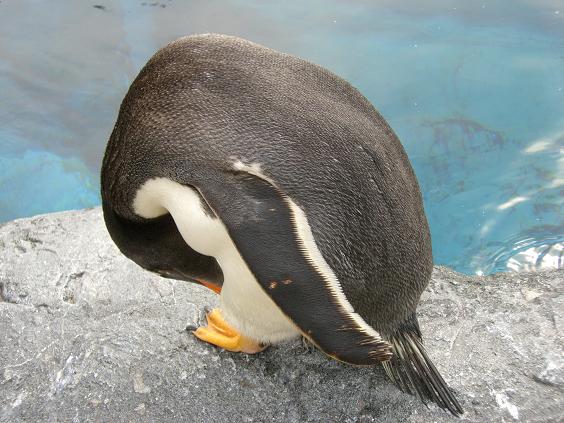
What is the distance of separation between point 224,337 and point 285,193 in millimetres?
515

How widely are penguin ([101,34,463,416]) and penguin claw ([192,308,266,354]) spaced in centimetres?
10

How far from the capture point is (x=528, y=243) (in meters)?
2.43

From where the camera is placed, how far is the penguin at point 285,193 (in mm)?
1009

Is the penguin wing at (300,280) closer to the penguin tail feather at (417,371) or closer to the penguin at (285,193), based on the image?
the penguin at (285,193)

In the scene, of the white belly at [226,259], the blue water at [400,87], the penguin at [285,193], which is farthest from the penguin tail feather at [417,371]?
the blue water at [400,87]

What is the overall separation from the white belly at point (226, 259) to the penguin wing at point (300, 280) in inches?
2.2

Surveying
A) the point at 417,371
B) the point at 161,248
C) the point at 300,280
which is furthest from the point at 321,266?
the point at 161,248

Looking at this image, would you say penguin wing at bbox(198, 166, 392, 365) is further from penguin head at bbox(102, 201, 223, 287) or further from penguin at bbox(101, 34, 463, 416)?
penguin head at bbox(102, 201, 223, 287)

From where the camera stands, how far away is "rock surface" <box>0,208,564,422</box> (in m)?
1.32

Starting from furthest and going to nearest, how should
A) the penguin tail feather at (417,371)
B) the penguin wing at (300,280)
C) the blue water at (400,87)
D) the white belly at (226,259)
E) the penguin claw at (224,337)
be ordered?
the blue water at (400,87)
the penguin claw at (224,337)
the penguin tail feather at (417,371)
the white belly at (226,259)
the penguin wing at (300,280)

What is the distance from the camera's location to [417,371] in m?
1.32

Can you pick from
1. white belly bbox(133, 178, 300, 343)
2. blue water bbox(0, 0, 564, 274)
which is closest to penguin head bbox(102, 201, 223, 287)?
white belly bbox(133, 178, 300, 343)

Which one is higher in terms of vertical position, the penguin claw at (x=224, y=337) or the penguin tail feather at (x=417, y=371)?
the penguin tail feather at (x=417, y=371)

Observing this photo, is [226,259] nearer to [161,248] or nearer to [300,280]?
[300,280]
